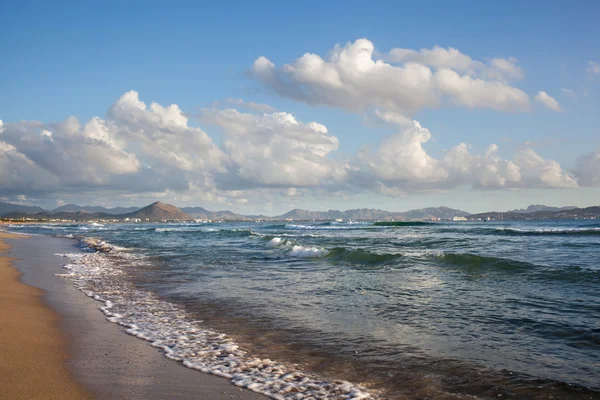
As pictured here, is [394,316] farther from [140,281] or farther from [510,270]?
[140,281]

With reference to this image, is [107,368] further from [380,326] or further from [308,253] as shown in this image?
[308,253]

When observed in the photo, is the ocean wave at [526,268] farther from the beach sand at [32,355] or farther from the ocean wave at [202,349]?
the beach sand at [32,355]

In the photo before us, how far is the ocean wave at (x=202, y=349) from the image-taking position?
16.9 feet

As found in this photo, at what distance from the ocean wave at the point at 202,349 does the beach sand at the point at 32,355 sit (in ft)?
4.24

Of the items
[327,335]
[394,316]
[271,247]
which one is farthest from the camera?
[271,247]

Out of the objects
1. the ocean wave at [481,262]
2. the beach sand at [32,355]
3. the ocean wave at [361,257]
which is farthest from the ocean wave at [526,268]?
the beach sand at [32,355]

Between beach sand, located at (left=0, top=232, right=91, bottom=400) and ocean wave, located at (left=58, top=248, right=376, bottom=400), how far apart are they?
4.24 ft

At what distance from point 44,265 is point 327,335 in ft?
54.1

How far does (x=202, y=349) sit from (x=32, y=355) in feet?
7.69

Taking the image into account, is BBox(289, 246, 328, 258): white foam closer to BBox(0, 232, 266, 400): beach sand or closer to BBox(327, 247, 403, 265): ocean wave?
BBox(327, 247, 403, 265): ocean wave

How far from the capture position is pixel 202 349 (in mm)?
6750

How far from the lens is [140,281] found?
1441cm

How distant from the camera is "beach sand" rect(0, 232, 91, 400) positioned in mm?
4755

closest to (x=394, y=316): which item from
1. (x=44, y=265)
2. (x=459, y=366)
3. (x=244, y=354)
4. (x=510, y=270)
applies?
(x=459, y=366)
